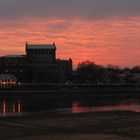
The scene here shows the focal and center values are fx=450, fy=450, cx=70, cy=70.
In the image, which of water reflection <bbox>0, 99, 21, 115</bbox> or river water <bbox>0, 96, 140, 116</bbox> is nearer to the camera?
water reflection <bbox>0, 99, 21, 115</bbox>

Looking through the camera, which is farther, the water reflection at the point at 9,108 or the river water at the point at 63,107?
the river water at the point at 63,107

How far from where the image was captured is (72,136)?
2605 centimetres

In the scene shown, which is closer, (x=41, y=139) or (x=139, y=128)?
(x=41, y=139)

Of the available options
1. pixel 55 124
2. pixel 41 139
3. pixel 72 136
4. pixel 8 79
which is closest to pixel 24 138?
pixel 41 139

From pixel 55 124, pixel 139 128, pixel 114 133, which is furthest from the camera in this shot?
pixel 55 124

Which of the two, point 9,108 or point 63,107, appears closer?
point 9,108

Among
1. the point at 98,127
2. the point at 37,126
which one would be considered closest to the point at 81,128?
the point at 98,127

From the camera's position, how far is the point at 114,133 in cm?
2734

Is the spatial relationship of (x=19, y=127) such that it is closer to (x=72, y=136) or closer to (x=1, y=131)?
(x=1, y=131)

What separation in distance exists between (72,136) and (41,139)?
2.14 meters

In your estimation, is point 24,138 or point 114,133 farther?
point 114,133

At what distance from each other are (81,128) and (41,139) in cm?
602

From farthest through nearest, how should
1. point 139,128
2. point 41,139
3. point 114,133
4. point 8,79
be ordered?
1. point 8,79
2. point 139,128
3. point 114,133
4. point 41,139

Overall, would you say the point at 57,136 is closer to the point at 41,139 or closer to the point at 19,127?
the point at 41,139
